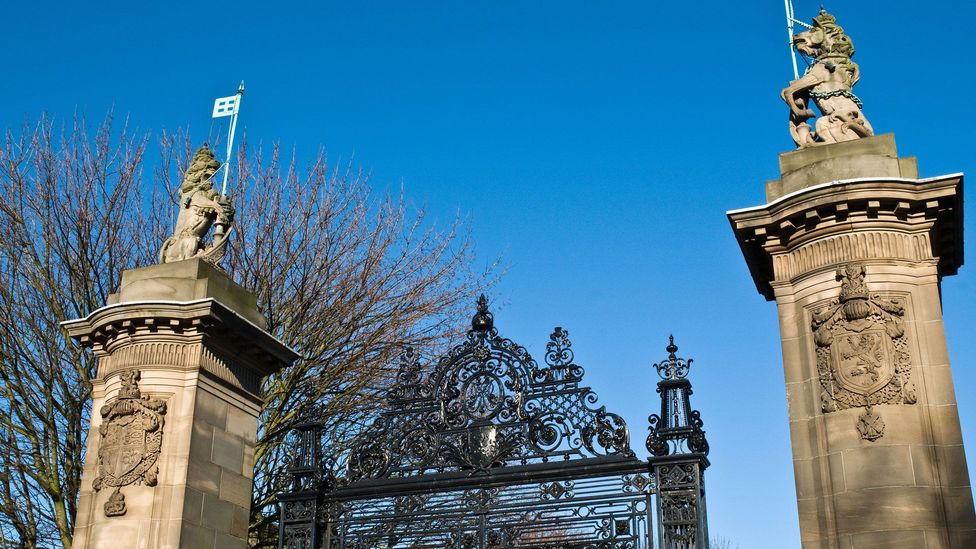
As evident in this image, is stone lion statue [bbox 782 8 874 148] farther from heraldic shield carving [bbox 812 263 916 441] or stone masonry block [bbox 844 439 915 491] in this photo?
stone masonry block [bbox 844 439 915 491]

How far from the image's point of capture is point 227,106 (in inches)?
500

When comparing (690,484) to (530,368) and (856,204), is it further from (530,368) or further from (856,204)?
(856,204)

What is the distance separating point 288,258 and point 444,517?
26.7 feet

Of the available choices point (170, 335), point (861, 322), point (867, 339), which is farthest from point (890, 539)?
point (170, 335)

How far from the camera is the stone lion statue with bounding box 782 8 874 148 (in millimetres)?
10014

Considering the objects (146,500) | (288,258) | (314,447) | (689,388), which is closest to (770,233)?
(689,388)

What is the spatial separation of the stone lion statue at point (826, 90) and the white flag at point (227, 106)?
6256 millimetres

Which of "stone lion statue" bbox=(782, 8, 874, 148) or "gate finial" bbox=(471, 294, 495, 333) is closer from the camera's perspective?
"stone lion statue" bbox=(782, 8, 874, 148)

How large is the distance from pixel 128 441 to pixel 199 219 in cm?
260

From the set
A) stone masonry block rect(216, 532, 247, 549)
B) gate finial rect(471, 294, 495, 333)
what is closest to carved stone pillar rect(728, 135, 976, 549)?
gate finial rect(471, 294, 495, 333)

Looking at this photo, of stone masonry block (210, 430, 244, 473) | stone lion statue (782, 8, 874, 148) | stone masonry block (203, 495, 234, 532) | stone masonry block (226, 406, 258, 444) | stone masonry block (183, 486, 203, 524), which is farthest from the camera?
stone masonry block (226, 406, 258, 444)

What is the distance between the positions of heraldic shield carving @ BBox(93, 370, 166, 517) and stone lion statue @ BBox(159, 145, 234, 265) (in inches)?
61.2

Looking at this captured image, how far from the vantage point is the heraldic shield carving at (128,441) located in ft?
34.6

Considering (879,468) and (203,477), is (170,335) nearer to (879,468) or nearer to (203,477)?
(203,477)
